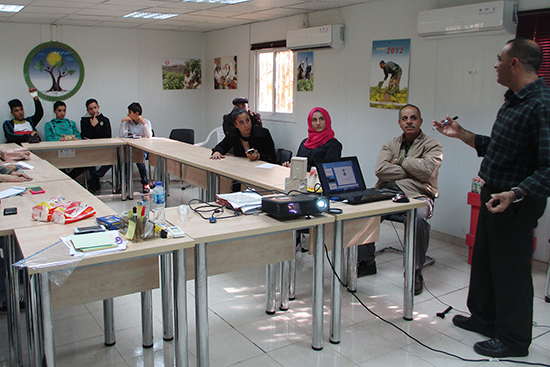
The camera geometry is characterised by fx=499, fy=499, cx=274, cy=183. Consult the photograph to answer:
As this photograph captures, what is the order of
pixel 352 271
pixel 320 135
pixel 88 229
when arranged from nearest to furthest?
pixel 88 229, pixel 352 271, pixel 320 135

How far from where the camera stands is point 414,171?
3795mm

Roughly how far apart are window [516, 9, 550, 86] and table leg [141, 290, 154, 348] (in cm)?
355

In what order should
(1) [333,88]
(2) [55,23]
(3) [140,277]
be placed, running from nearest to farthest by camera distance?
(3) [140,277]
(1) [333,88]
(2) [55,23]

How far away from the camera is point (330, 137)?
4648mm

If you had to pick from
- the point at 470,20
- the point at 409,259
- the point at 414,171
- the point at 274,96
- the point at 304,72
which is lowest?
the point at 409,259

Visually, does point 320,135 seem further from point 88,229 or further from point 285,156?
point 88,229

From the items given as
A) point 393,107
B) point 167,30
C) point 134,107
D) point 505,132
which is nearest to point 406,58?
point 393,107

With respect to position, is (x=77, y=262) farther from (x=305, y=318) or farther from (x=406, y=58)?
(x=406, y=58)

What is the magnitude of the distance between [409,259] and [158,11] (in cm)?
496

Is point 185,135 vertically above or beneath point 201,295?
above

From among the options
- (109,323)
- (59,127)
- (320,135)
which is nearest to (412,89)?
(320,135)

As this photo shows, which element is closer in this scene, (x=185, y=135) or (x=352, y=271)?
(x=352, y=271)

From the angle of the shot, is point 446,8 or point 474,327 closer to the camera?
point 474,327

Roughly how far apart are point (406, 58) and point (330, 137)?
139 centimetres
